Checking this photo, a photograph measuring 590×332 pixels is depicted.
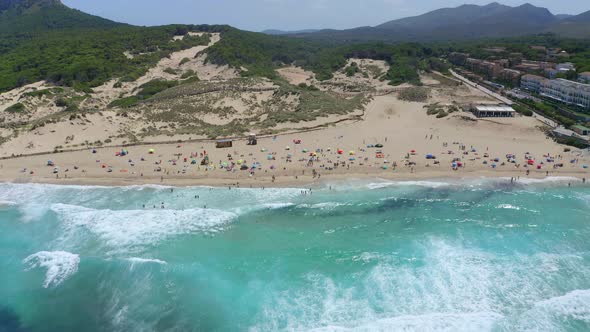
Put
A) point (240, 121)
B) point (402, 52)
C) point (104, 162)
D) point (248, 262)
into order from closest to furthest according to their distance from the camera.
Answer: point (248, 262) < point (104, 162) < point (240, 121) < point (402, 52)

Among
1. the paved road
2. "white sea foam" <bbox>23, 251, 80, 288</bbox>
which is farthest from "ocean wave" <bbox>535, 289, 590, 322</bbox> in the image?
the paved road

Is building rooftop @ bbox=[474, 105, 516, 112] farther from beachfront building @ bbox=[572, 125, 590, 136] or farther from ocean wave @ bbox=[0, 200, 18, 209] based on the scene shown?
ocean wave @ bbox=[0, 200, 18, 209]

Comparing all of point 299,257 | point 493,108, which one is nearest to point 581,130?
point 493,108

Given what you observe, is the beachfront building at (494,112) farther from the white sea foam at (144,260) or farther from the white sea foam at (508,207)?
the white sea foam at (144,260)

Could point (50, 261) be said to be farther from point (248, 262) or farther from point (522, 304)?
point (522, 304)

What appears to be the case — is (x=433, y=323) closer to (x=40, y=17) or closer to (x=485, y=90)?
(x=485, y=90)

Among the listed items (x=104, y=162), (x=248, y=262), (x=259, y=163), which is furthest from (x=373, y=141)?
(x=104, y=162)
